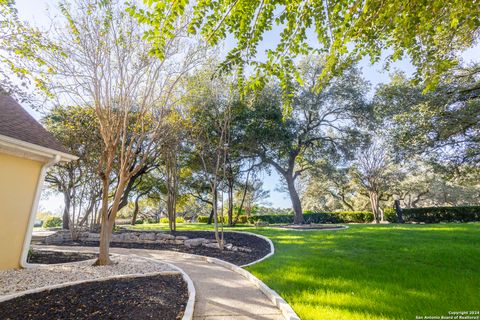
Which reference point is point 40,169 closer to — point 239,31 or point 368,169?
point 239,31

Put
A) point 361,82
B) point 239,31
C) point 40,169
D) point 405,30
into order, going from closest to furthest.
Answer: point 239,31
point 405,30
point 40,169
point 361,82

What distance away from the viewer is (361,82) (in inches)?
731

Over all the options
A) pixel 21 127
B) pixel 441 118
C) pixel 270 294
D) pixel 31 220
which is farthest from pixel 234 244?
pixel 441 118

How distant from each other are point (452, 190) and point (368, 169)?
19728mm

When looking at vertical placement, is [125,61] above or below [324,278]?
above

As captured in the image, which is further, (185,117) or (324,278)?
(185,117)

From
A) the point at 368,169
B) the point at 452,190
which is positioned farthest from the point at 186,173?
the point at 452,190

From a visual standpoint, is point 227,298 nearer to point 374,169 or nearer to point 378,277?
point 378,277

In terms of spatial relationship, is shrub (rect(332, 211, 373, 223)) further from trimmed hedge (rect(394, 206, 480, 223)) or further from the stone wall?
the stone wall

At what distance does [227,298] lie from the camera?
14.3 ft

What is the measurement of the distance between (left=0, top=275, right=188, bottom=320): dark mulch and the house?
8.86ft

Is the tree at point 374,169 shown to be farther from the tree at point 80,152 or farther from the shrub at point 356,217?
the tree at point 80,152

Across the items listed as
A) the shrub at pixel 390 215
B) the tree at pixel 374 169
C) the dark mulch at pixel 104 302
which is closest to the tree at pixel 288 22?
the dark mulch at pixel 104 302

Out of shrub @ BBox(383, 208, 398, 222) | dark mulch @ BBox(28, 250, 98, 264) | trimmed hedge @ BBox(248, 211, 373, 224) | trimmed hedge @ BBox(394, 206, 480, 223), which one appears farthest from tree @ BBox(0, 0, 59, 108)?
shrub @ BBox(383, 208, 398, 222)
